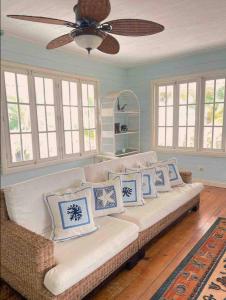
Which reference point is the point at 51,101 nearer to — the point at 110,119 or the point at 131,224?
the point at 110,119

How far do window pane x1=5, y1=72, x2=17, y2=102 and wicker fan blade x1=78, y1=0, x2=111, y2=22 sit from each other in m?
2.15

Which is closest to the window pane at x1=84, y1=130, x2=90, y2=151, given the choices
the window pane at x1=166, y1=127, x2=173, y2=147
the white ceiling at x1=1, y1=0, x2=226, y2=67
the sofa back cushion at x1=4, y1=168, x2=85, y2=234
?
the white ceiling at x1=1, y1=0, x2=226, y2=67

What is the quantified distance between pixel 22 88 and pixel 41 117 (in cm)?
56

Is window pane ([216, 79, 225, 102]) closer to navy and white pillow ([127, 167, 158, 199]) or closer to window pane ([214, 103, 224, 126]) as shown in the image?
window pane ([214, 103, 224, 126])

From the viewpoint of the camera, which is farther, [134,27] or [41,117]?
[41,117]

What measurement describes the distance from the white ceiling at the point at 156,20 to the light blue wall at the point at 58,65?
0.14 metres

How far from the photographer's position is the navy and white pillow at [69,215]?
197cm

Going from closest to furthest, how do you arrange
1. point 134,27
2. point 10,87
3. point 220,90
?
point 134,27 → point 10,87 → point 220,90

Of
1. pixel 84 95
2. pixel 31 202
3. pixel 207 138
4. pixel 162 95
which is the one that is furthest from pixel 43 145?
pixel 207 138

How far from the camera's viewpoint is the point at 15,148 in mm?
3641

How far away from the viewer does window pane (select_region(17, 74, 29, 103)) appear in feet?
12.0

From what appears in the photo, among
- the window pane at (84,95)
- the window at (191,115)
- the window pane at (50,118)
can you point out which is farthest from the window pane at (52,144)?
the window at (191,115)

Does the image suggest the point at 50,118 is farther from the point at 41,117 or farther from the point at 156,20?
the point at 156,20

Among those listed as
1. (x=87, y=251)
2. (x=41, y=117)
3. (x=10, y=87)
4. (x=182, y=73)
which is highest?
(x=182, y=73)
